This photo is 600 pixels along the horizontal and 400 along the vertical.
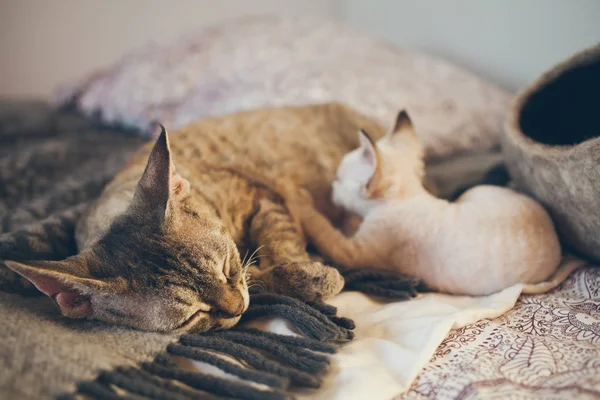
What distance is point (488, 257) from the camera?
1.19 meters

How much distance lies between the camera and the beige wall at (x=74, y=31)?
272 centimetres

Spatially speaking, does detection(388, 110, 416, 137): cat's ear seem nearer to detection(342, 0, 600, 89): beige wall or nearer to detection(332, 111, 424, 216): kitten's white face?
detection(332, 111, 424, 216): kitten's white face

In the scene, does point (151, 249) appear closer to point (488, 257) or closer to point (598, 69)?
point (488, 257)

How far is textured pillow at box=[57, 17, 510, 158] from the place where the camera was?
2.11 metres

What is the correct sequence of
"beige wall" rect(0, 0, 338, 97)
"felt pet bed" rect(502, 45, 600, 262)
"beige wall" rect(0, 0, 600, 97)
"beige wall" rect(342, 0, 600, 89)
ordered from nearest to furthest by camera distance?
"felt pet bed" rect(502, 45, 600, 262), "beige wall" rect(342, 0, 600, 89), "beige wall" rect(0, 0, 600, 97), "beige wall" rect(0, 0, 338, 97)

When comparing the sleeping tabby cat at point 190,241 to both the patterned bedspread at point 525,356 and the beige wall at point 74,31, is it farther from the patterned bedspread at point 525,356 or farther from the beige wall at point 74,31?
the beige wall at point 74,31

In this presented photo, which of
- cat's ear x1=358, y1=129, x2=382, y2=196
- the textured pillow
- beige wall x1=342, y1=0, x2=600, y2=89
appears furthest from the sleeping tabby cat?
beige wall x1=342, y1=0, x2=600, y2=89

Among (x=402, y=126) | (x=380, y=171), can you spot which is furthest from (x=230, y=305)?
(x=402, y=126)

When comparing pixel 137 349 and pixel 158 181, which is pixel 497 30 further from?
pixel 137 349

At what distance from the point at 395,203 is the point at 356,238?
0.15 meters

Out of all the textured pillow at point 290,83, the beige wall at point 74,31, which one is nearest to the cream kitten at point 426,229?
the textured pillow at point 290,83

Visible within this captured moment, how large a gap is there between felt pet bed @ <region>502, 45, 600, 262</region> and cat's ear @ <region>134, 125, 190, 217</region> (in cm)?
94

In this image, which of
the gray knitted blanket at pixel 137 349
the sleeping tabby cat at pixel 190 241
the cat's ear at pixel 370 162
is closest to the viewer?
the gray knitted blanket at pixel 137 349

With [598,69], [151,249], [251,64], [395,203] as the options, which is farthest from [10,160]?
[598,69]
